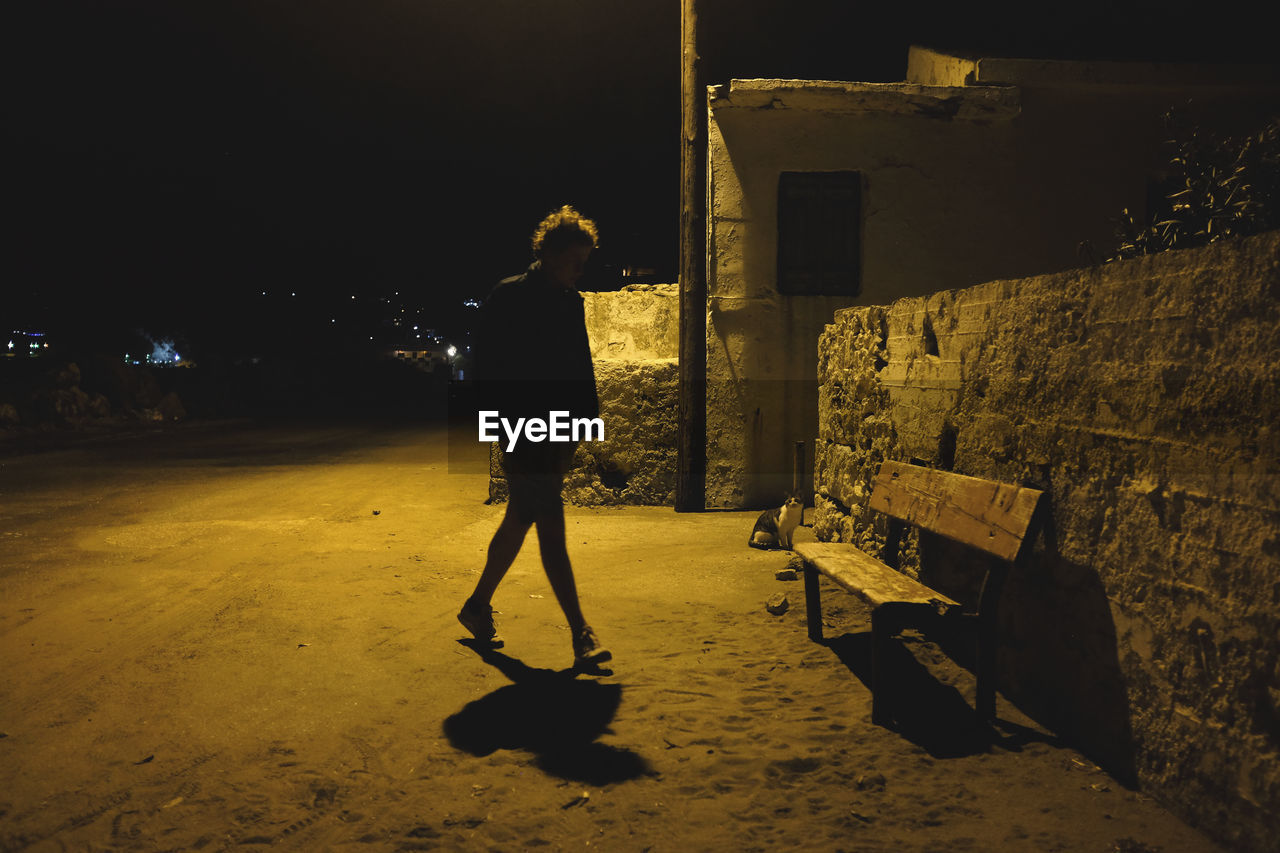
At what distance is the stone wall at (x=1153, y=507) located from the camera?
2.20 m

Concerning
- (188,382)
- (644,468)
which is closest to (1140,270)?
(644,468)

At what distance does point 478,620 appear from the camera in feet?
13.0

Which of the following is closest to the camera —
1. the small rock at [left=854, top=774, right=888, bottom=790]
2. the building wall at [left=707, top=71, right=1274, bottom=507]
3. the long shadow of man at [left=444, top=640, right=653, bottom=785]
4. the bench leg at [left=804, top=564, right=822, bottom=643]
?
the small rock at [left=854, top=774, right=888, bottom=790]

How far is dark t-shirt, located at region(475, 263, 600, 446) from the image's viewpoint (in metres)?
3.70

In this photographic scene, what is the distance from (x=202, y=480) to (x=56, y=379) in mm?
9434

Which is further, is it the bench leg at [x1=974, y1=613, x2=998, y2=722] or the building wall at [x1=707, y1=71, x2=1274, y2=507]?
the building wall at [x1=707, y1=71, x2=1274, y2=507]

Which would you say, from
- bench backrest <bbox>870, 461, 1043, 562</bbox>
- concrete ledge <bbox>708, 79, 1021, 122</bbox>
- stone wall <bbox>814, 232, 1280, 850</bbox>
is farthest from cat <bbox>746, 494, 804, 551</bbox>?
concrete ledge <bbox>708, 79, 1021, 122</bbox>

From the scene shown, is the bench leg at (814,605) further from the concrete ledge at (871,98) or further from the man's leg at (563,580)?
the concrete ledge at (871,98)

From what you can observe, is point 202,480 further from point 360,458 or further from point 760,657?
point 760,657

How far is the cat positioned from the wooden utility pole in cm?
145

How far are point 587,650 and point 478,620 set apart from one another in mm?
567

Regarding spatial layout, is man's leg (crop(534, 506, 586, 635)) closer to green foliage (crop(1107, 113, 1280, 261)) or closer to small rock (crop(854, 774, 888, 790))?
small rock (crop(854, 774, 888, 790))

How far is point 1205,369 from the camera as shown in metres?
2.38

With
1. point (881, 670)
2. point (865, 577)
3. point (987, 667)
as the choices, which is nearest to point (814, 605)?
point (865, 577)
